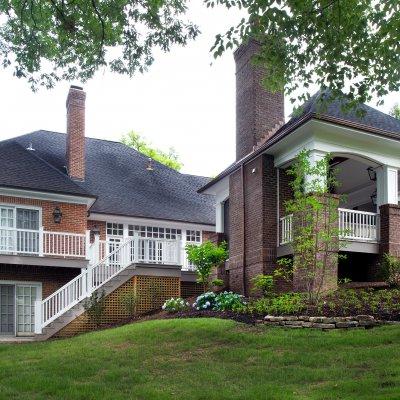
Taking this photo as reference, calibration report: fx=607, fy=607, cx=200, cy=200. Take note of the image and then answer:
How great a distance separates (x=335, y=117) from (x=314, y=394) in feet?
33.3

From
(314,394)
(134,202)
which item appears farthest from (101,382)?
(134,202)

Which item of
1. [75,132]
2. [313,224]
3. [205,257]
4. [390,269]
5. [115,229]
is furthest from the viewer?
[115,229]

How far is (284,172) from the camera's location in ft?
58.3

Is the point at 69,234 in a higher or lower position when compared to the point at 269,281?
higher

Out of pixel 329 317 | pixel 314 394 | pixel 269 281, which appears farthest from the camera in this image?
pixel 269 281

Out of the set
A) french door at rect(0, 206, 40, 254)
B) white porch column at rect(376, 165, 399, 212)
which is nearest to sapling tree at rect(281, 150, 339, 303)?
white porch column at rect(376, 165, 399, 212)

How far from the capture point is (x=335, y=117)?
1603cm

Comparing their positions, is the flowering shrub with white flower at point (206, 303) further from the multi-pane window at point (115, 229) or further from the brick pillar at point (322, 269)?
the multi-pane window at point (115, 229)

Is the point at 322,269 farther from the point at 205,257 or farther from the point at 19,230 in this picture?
the point at 19,230

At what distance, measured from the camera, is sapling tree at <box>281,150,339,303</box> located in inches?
532

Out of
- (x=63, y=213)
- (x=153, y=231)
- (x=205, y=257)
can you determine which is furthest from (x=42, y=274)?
(x=205, y=257)

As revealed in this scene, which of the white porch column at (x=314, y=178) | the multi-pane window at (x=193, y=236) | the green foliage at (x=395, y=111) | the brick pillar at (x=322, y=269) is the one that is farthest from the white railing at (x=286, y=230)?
the green foliage at (x=395, y=111)

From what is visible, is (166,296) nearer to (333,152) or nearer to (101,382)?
(333,152)

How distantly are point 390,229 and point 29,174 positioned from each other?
1207 cm
